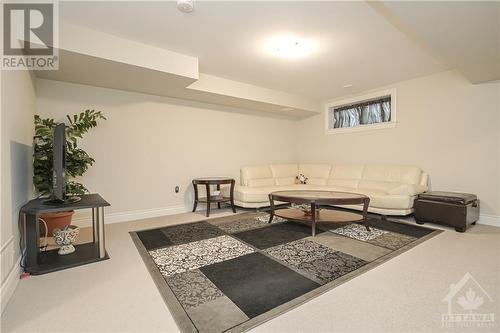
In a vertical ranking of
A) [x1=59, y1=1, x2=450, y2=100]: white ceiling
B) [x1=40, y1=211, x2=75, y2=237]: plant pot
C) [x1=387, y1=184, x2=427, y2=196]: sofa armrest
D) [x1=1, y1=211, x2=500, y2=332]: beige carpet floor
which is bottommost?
[x1=1, y1=211, x2=500, y2=332]: beige carpet floor

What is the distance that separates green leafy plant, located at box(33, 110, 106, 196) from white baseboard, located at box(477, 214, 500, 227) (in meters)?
5.65

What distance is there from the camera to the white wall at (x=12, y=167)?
1742 millimetres

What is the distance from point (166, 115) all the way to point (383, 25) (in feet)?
11.6

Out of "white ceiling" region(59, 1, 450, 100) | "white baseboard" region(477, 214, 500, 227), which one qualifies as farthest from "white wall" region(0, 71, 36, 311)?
"white baseboard" region(477, 214, 500, 227)

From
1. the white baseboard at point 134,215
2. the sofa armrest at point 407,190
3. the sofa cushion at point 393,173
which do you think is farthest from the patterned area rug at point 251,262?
the sofa cushion at point 393,173

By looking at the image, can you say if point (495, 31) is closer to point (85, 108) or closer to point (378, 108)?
point (378, 108)

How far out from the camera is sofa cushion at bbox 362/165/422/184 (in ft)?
13.6

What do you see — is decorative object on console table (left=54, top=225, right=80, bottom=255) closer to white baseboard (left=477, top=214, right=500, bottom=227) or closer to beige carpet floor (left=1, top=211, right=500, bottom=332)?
beige carpet floor (left=1, top=211, right=500, bottom=332)

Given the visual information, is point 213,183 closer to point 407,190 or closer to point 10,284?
point 10,284

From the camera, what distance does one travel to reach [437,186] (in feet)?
13.4

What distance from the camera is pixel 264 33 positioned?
8.88ft

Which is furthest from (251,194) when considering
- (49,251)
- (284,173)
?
(49,251)

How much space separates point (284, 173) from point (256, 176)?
0.84 m

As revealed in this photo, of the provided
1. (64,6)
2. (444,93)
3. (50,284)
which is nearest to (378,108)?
(444,93)
